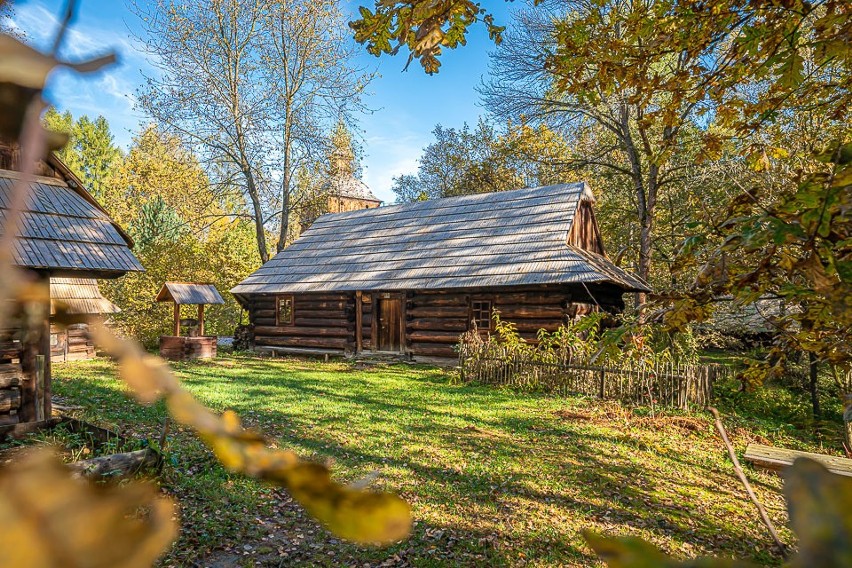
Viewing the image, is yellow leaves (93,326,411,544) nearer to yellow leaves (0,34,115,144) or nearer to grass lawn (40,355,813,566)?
yellow leaves (0,34,115,144)

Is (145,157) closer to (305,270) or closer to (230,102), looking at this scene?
(230,102)

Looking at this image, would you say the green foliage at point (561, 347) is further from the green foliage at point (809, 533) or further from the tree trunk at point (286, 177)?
the tree trunk at point (286, 177)

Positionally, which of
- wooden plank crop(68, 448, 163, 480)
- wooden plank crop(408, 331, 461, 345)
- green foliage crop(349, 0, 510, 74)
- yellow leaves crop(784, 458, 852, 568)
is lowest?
wooden plank crop(68, 448, 163, 480)

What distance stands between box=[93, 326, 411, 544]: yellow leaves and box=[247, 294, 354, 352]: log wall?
16.6 meters

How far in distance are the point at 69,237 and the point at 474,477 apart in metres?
5.38

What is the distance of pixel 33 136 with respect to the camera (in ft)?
0.89

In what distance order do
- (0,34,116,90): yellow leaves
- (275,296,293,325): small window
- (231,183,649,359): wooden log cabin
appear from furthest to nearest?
(275,296,293,325): small window < (231,183,649,359): wooden log cabin < (0,34,116,90): yellow leaves

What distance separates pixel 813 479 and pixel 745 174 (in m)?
16.3

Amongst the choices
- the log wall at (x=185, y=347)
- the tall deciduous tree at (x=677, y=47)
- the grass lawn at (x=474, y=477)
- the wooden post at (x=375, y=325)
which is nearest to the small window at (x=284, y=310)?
the log wall at (x=185, y=347)

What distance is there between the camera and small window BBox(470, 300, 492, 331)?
14.5 meters

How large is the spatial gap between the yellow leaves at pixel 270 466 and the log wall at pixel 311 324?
16635 millimetres

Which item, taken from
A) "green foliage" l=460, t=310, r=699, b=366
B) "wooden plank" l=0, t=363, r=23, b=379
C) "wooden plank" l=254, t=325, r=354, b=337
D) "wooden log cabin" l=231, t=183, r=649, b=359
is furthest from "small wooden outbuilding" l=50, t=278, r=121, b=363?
"green foliage" l=460, t=310, r=699, b=366

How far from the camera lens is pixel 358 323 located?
54.9 feet

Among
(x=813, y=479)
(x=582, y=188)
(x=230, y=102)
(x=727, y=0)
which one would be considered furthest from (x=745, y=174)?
(x=230, y=102)
